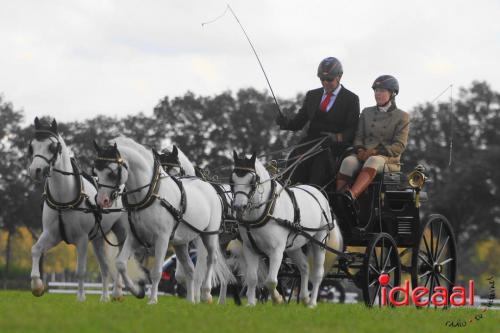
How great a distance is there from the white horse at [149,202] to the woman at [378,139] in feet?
7.48

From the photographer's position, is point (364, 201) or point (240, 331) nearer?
point (240, 331)

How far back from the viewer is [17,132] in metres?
63.2

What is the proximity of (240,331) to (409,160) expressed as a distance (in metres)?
49.9

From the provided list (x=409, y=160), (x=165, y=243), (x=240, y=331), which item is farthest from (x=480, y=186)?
(x=240, y=331)

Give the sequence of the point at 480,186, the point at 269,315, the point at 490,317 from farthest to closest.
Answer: the point at 480,186
the point at 490,317
the point at 269,315

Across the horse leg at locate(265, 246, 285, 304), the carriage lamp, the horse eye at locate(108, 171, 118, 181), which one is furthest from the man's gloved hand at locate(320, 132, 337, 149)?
the horse eye at locate(108, 171, 118, 181)

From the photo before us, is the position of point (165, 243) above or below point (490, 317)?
above

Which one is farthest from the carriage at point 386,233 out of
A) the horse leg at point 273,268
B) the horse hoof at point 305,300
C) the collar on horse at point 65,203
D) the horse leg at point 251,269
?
the collar on horse at point 65,203

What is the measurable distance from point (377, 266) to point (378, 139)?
1.94 metres

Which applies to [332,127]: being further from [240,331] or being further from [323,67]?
[240,331]

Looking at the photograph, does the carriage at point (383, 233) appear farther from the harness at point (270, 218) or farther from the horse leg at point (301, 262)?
the harness at point (270, 218)

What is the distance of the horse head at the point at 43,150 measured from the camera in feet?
43.8

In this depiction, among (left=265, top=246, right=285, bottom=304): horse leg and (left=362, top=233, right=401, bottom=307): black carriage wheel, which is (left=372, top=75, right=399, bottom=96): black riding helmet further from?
(left=265, top=246, right=285, bottom=304): horse leg

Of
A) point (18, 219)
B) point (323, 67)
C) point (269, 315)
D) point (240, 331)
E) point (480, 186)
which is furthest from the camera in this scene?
point (18, 219)
